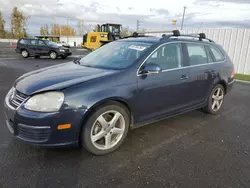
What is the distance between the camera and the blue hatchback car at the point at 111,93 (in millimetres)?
2295

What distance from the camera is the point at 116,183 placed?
217cm

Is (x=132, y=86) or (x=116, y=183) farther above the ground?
(x=132, y=86)

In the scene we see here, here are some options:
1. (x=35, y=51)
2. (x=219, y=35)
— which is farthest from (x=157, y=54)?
(x=35, y=51)

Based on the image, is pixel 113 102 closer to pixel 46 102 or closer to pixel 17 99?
pixel 46 102

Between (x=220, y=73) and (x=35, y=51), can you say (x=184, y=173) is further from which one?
(x=35, y=51)

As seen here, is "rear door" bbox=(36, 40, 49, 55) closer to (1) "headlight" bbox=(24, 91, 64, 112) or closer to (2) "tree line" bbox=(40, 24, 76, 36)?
(1) "headlight" bbox=(24, 91, 64, 112)

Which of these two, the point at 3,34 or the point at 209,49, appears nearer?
the point at 209,49

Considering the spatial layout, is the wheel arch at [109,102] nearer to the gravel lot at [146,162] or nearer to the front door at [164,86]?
the front door at [164,86]

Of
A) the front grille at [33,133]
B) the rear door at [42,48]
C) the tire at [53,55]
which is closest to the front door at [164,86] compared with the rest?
the front grille at [33,133]

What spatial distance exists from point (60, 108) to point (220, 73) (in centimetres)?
342

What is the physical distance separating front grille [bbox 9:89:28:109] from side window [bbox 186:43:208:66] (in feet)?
9.13

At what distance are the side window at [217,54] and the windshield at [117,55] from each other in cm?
177

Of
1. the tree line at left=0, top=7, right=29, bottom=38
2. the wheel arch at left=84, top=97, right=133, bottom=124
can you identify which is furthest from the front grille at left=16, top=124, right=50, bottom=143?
the tree line at left=0, top=7, right=29, bottom=38

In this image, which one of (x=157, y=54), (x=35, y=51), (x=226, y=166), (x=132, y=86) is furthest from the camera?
(x=35, y=51)
